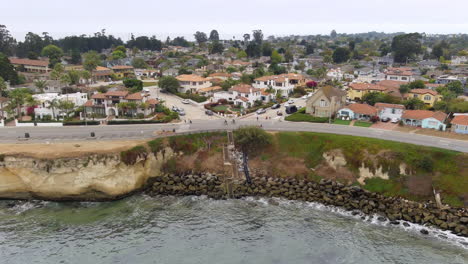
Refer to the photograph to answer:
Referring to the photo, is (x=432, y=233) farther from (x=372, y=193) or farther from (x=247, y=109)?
(x=247, y=109)

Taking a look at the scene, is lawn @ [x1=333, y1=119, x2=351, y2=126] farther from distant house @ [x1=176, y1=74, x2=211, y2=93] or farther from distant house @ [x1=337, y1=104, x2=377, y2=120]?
distant house @ [x1=176, y1=74, x2=211, y2=93]

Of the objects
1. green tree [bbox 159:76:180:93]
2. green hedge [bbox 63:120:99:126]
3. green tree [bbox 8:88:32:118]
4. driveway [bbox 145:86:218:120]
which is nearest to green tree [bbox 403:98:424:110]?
driveway [bbox 145:86:218:120]

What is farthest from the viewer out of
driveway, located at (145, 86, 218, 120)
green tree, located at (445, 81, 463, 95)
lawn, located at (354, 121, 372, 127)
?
Result: green tree, located at (445, 81, 463, 95)

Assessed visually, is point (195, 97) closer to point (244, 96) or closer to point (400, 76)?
point (244, 96)

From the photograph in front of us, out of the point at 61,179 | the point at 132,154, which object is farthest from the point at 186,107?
the point at 61,179

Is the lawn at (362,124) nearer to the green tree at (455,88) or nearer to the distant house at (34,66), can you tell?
the green tree at (455,88)

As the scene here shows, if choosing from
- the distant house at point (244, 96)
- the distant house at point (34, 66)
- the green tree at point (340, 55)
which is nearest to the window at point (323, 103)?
the distant house at point (244, 96)

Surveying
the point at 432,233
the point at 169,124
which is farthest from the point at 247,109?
the point at 432,233
